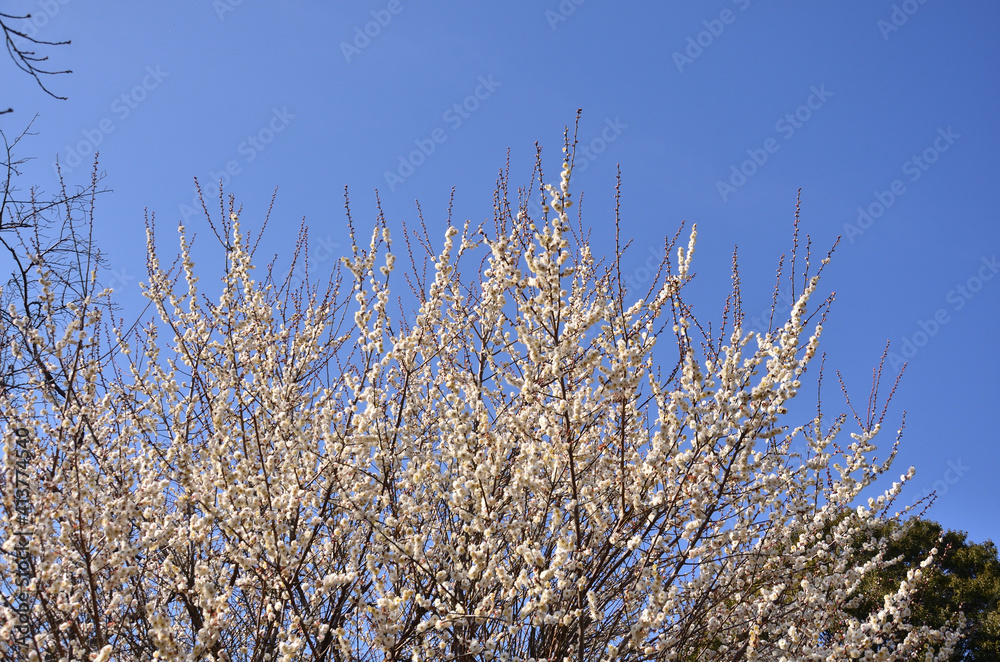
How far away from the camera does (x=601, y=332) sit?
3957 mm

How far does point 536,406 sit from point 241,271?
7.67 feet

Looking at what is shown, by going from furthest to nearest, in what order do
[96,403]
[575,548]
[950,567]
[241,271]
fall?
[950,567]
[241,271]
[96,403]
[575,548]

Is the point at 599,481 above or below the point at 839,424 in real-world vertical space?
below

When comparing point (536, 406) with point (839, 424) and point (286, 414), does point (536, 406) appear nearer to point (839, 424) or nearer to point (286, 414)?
point (286, 414)

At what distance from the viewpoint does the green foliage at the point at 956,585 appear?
8.00 metres

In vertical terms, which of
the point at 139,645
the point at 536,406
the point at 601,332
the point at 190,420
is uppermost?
the point at 601,332

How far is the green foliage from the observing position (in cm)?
800

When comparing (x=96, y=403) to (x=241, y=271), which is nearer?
(x=96, y=403)

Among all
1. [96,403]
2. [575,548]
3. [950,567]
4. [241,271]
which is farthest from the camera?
[950,567]

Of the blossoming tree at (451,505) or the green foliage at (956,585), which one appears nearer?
the blossoming tree at (451,505)

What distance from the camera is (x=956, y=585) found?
339 inches

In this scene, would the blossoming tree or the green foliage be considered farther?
the green foliage

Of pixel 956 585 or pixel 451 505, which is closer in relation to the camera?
pixel 451 505

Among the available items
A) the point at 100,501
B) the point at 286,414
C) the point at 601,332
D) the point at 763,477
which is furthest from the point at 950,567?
the point at 100,501
